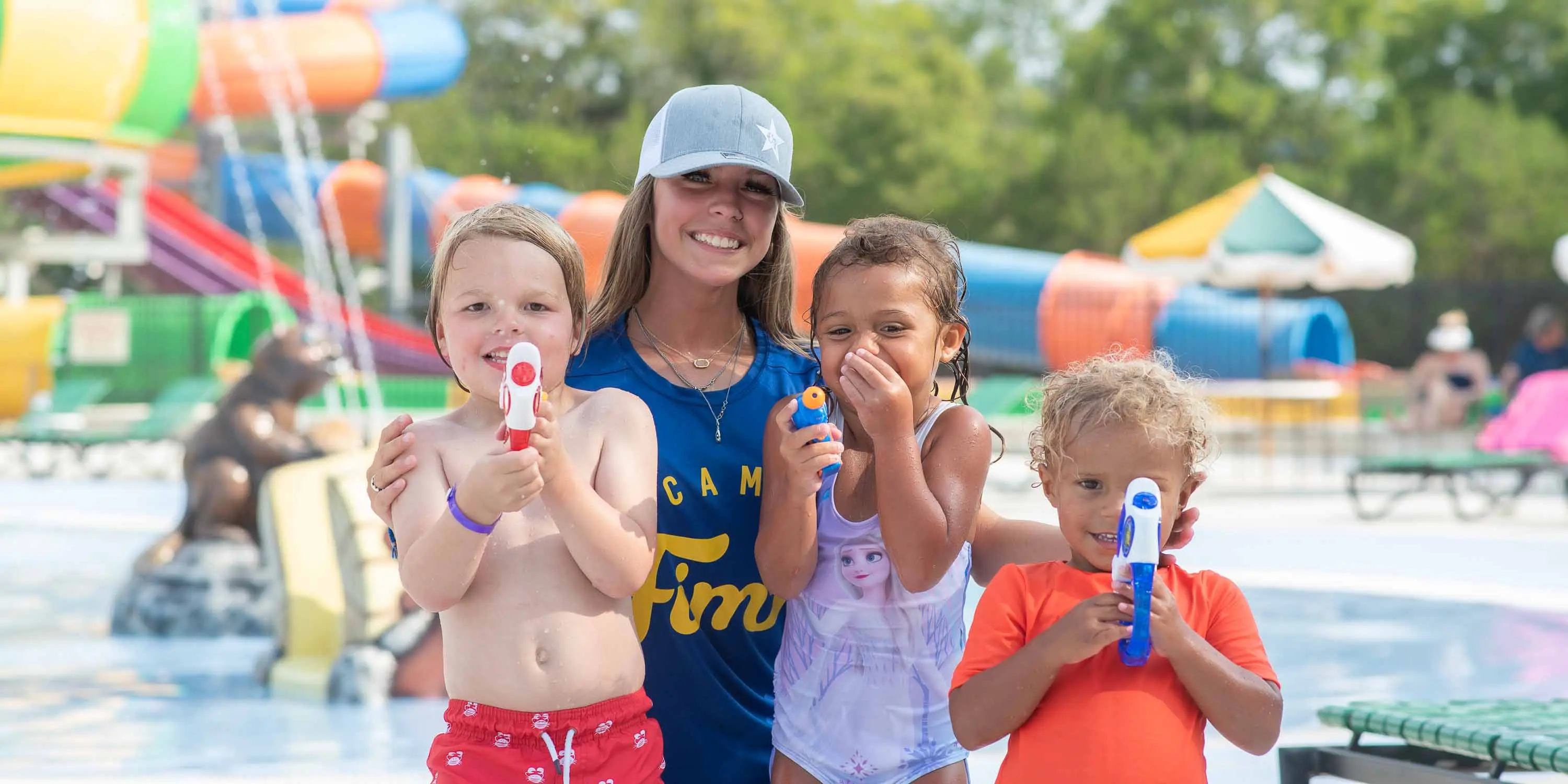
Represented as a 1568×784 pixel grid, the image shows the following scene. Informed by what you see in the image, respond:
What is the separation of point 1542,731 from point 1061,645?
89.9 inches

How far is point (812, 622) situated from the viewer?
8.84 feet

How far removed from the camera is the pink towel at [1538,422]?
535 inches

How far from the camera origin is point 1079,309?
79.4ft

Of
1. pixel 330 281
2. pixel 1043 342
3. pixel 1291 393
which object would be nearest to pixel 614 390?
pixel 1291 393

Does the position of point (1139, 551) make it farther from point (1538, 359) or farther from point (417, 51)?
point (417, 51)

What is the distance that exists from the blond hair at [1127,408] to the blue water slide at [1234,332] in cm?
2035

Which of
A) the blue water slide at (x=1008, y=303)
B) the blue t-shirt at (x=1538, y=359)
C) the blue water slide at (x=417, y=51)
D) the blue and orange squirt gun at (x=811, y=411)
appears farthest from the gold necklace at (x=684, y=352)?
the blue water slide at (x=417, y=51)

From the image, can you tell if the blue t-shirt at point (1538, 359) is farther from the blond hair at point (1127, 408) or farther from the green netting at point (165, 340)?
the green netting at point (165, 340)

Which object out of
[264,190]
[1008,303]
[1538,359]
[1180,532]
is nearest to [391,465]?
[1180,532]

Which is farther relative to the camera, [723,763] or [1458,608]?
[1458,608]

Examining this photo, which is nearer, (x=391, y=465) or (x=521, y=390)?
(x=521, y=390)

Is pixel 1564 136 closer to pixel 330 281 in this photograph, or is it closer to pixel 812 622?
pixel 330 281

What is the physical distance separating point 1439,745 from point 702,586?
2.22m

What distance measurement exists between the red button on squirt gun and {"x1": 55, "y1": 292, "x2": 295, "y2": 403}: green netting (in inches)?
905
